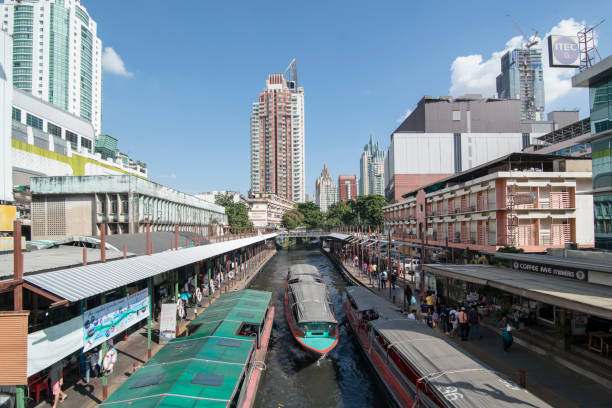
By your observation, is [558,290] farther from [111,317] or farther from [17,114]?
[17,114]

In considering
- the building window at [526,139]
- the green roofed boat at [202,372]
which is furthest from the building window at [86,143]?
the building window at [526,139]

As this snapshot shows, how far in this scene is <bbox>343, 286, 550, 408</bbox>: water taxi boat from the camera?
915 centimetres

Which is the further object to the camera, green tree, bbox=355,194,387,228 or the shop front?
green tree, bbox=355,194,387,228

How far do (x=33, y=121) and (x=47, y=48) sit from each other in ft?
265

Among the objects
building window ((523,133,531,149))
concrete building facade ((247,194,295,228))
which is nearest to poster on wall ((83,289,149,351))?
concrete building facade ((247,194,295,228))

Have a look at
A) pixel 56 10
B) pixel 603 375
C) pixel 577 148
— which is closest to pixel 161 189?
pixel 603 375

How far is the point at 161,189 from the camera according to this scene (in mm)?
39125

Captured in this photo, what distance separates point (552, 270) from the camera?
17.1 metres

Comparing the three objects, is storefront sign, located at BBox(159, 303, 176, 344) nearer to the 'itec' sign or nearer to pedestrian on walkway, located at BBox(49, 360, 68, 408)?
pedestrian on walkway, located at BBox(49, 360, 68, 408)

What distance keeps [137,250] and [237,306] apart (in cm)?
664

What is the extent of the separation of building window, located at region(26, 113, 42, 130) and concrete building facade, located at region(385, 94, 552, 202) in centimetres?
7775

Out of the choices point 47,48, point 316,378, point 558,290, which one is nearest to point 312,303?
point 316,378

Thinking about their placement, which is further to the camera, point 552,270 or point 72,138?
point 72,138

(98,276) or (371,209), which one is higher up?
(371,209)
